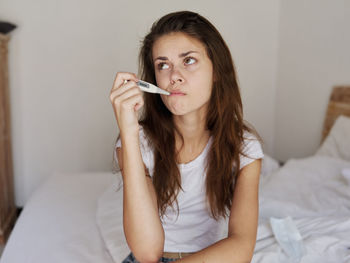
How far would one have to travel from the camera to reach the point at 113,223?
1.28m

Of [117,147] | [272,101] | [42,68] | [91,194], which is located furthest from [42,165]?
[272,101]

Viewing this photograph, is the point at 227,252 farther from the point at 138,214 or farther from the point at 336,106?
the point at 336,106

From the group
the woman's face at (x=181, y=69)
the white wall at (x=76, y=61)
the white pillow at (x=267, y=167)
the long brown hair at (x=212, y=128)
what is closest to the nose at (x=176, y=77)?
the woman's face at (x=181, y=69)

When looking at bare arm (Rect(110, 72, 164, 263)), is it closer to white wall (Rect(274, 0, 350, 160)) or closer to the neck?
the neck

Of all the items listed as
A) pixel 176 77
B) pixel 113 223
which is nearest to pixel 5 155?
pixel 113 223

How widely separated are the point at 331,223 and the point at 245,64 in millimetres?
1684

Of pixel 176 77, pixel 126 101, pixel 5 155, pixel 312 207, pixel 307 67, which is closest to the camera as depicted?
pixel 126 101

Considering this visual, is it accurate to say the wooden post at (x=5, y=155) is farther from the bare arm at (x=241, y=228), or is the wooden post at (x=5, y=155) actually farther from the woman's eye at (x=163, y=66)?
the bare arm at (x=241, y=228)

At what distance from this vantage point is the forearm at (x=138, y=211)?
0.77 m

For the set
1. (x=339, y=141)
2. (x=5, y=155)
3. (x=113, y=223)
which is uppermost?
(x=339, y=141)

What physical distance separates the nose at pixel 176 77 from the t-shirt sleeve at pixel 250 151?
11.5 inches

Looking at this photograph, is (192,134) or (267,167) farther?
(267,167)

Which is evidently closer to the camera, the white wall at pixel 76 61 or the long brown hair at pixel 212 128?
the long brown hair at pixel 212 128

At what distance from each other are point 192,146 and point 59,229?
619mm
